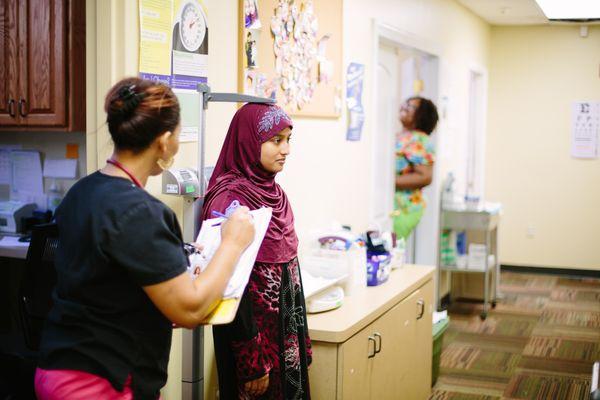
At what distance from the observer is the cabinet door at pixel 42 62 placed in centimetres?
247

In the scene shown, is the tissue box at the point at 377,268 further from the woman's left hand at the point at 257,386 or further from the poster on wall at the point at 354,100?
the woman's left hand at the point at 257,386

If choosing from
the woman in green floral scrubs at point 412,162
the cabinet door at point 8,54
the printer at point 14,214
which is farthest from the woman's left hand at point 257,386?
the woman in green floral scrubs at point 412,162


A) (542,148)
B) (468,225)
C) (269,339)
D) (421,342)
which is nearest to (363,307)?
(269,339)

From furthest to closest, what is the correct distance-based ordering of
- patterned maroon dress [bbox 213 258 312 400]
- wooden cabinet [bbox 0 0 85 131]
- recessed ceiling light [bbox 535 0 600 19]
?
recessed ceiling light [bbox 535 0 600 19] → wooden cabinet [bbox 0 0 85 131] → patterned maroon dress [bbox 213 258 312 400]

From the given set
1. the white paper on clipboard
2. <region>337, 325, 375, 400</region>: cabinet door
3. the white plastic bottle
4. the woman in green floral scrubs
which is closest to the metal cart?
the woman in green floral scrubs

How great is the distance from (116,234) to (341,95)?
2.54 m

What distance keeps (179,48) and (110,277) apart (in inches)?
45.0

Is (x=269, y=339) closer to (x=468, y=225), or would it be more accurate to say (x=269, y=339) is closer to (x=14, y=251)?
(x=14, y=251)

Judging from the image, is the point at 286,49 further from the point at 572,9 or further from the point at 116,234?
the point at 572,9

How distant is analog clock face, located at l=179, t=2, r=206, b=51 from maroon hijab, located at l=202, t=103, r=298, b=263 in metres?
0.32

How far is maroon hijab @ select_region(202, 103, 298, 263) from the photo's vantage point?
92.0 inches

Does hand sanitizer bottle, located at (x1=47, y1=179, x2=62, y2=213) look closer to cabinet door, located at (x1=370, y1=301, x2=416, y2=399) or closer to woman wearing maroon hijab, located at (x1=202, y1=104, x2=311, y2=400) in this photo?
woman wearing maroon hijab, located at (x1=202, y1=104, x2=311, y2=400)

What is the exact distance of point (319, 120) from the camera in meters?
3.61

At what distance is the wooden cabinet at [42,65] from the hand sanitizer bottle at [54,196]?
502 mm
